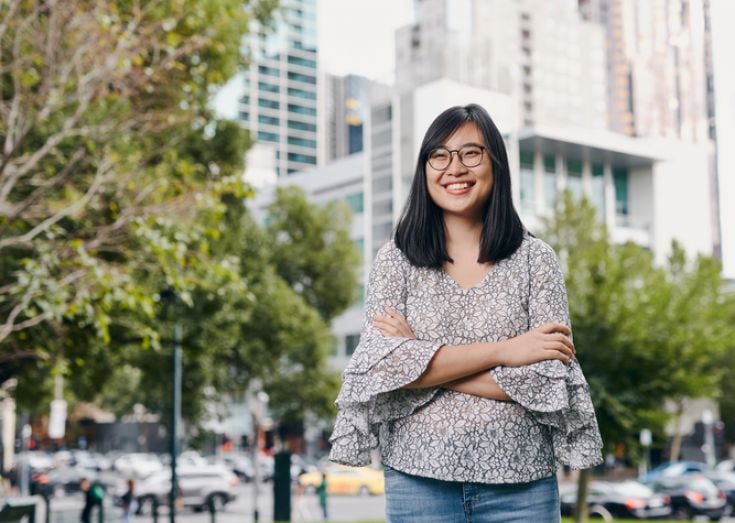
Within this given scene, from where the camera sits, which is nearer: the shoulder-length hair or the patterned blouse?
the patterned blouse

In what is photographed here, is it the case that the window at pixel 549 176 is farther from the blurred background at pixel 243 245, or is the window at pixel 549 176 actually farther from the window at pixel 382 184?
the window at pixel 382 184

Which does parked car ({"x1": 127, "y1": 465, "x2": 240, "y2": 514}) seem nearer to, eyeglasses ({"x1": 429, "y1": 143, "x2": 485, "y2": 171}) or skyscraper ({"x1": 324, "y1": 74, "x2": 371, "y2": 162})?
eyeglasses ({"x1": 429, "y1": 143, "x2": 485, "y2": 171})

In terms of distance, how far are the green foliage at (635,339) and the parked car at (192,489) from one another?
51.4 ft

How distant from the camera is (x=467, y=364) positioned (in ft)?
7.80

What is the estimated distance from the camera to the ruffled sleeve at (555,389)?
237cm

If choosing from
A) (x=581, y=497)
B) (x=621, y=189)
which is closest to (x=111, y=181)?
(x=581, y=497)

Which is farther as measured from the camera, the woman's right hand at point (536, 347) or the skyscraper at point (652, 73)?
the skyscraper at point (652, 73)

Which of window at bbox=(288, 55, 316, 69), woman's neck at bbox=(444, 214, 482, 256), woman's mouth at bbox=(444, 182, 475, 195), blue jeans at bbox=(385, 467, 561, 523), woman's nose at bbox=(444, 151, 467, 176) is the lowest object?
blue jeans at bbox=(385, 467, 561, 523)

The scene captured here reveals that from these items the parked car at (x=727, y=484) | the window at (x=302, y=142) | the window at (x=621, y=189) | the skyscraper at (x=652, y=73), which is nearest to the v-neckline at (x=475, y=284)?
the parked car at (x=727, y=484)

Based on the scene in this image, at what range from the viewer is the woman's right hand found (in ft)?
7.79

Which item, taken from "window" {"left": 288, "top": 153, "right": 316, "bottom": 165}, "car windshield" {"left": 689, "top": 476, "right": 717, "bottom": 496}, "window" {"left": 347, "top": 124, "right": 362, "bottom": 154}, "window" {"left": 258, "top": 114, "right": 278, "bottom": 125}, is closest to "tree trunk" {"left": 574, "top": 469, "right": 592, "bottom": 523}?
"car windshield" {"left": 689, "top": 476, "right": 717, "bottom": 496}

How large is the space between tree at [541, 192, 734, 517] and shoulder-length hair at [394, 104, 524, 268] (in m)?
16.7

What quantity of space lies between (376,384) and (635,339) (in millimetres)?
17864

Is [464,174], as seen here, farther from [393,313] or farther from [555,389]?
[555,389]
